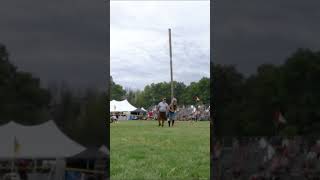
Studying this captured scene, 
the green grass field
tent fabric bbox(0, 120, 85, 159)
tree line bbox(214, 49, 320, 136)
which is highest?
tree line bbox(214, 49, 320, 136)

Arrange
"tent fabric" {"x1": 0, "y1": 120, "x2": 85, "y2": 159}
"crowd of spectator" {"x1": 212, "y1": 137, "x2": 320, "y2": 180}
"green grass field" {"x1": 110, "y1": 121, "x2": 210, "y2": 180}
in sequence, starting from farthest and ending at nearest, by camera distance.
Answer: "green grass field" {"x1": 110, "y1": 121, "x2": 210, "y2": 180} < "crowd of spectator" {"x1": 212, "y1": 137, "x2": 320, "y2": 180} < "tent fabric" {"x1": 0, "y1": 120, "x2": 85, "y2": 159}

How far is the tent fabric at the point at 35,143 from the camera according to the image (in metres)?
5.19

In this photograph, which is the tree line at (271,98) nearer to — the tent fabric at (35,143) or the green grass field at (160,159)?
the green grass field at (160,159)

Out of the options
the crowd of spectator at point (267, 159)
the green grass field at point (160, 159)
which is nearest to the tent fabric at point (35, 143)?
the green grass field at point (160, 159)

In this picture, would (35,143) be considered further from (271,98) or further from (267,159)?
(271,98)

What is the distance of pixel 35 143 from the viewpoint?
521cm

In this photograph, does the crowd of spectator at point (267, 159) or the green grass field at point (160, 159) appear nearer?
the crowd of spectator at point (267, 159)

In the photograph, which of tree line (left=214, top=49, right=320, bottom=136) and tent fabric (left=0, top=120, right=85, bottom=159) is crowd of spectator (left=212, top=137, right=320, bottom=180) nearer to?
tree line (left=214, top=49, right=320, bottom=136)

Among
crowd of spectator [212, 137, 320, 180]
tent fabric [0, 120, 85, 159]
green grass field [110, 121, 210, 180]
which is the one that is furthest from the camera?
green grass field [110, 121, 210, 180]

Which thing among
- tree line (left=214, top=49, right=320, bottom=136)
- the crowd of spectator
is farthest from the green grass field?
tree line (left=214, top=49, right=320, bottom=136)

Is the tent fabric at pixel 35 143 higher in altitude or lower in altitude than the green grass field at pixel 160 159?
higher

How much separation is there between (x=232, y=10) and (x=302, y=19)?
28.3 inches

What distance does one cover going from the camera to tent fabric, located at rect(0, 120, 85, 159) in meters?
5.19

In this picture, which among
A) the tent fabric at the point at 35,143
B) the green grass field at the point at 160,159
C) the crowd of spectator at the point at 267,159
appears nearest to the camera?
the tent fabric at the point at 35,143
